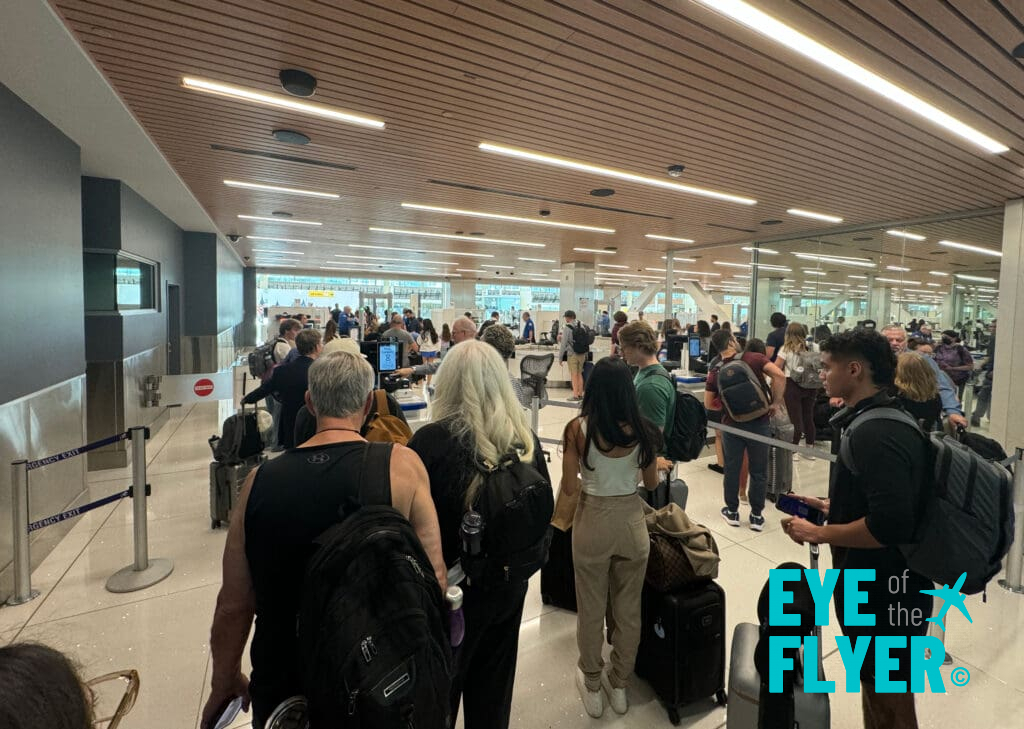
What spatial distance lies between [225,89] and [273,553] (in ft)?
13.2

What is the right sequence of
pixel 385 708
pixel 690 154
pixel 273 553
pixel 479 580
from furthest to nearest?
pixel 690 154 → pixel 479 580 → pixel 273 553 → pixel 385 708

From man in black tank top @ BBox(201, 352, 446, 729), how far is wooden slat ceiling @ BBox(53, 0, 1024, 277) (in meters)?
2.64

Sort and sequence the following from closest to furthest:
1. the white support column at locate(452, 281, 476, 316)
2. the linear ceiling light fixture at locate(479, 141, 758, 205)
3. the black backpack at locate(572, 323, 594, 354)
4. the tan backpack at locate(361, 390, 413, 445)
Result: the tan backpack at locate(361, 390, 413, 445)
the linear ceiling light fixture at locate(479, 141, 758, 205)
the black backpack at locate(572, 323, 594, 354)
the white support column at locate(452, 281, 476, 316)

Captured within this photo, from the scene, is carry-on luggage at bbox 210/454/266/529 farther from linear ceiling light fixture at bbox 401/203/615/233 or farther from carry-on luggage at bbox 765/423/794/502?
linear ceiling light fixture at bbox 401/203/615/233

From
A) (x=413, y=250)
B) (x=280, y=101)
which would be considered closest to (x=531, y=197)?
(x=280, y=101)

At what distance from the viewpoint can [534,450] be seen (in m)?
1.79

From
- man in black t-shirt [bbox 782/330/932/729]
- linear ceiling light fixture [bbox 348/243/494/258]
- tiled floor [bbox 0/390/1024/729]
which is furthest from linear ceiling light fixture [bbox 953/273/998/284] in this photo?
linear ceiling light fixture [bbox 348/243/494/258]

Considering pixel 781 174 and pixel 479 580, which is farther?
pixel 781 174

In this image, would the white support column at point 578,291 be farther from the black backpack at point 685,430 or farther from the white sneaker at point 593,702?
the white sneaker at point 593,702

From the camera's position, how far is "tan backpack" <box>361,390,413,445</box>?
2441 millimetres

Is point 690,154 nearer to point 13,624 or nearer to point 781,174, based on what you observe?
point 781,174

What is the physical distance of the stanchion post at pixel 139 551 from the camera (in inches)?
132

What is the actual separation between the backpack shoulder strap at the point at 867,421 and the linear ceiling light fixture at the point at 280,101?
4353 millimetres

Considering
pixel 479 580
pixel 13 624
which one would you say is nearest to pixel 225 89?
pixel 13 624
